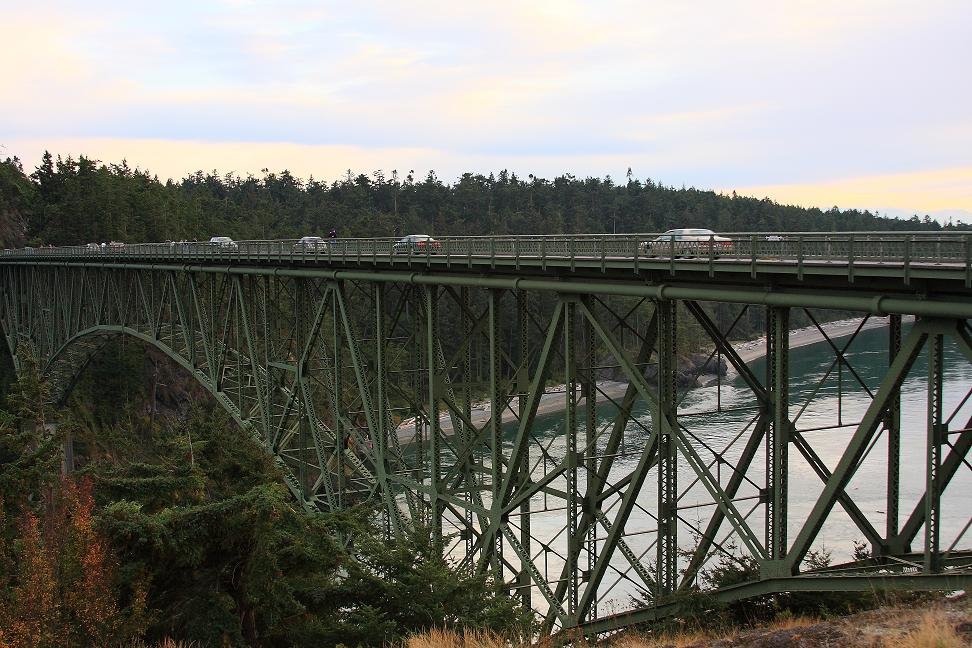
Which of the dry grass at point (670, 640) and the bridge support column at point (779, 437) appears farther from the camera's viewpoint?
the bridge support column at point (779, 437)

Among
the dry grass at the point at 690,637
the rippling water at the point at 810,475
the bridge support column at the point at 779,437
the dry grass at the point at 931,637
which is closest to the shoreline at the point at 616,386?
the rippling water at the point at 810,475

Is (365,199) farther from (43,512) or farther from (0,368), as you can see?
(43,512)

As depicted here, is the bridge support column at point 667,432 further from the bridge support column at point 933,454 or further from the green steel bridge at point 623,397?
the bridge support column at point 933,454

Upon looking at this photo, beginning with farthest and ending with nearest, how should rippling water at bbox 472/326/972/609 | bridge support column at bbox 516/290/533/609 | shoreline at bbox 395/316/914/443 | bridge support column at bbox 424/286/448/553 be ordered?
shoreline at bbox 395/316/914/443, rippling water at bbox 472/326/972/609, bridge support column at bbox 424/286/448/553, bridge support column at bbox 516/290/533/609

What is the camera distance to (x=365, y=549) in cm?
2047

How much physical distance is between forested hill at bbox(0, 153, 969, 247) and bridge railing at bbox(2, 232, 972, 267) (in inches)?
2783

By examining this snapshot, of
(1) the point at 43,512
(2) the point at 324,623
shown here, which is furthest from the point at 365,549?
(1) the point at 43,512

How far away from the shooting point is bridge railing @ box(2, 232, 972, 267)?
43.2 ft

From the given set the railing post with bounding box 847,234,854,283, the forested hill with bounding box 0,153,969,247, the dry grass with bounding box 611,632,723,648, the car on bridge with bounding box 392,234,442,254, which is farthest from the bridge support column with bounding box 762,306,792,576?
Answer: the forested hill with bounding box 0,153,969,247

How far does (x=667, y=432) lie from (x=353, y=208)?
139 metres

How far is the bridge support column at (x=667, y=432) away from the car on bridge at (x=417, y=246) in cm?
894

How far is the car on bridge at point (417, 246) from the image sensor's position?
2506 centimetres

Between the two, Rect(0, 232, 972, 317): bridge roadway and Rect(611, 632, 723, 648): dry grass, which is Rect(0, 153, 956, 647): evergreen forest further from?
Rect(0, 232, 972, 317): bridge roadway

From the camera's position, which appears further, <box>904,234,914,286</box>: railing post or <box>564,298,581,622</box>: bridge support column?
<box>564,298,581,622</box>: bridge support column
